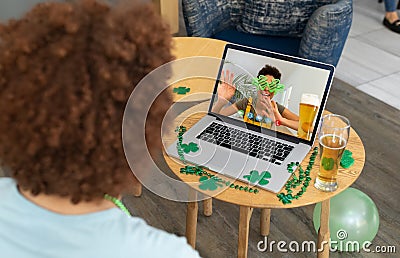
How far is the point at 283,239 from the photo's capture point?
199 centimetres

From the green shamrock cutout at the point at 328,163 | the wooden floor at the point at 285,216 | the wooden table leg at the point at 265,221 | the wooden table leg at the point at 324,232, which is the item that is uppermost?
the green shamrock cutout at the point at 328,163

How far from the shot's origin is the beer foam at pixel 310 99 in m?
1.60

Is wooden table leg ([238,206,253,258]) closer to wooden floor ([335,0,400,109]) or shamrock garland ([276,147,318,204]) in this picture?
shamrock garland ([276,147,318,204])

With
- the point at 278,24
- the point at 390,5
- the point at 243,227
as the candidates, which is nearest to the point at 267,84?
the point at 243,227

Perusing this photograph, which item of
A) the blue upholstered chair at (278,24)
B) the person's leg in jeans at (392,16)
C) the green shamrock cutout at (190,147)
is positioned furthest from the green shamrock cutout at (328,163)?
the person's leg in jeans at (392,16)

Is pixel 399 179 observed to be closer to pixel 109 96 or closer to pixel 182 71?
pixel 182 71

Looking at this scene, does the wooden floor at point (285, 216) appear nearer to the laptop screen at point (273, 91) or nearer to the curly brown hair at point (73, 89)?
the laptop screen at point (273, 91)

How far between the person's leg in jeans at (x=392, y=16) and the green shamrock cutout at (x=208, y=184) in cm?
256

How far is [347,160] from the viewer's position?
1.57 metres

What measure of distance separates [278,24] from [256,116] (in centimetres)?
101

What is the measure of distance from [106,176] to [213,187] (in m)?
0.74

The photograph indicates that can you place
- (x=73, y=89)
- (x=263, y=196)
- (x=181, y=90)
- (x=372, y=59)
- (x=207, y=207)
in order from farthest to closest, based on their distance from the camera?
1. (x=372, y=59)
2. (x=207, y=207)
3. (x=181, y=90)
4. (x=263, y=196)
5. (x=73, y=89)

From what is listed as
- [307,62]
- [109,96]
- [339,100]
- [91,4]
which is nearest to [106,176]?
[109,96]

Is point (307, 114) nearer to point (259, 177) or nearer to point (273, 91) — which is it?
point (273, 91)
